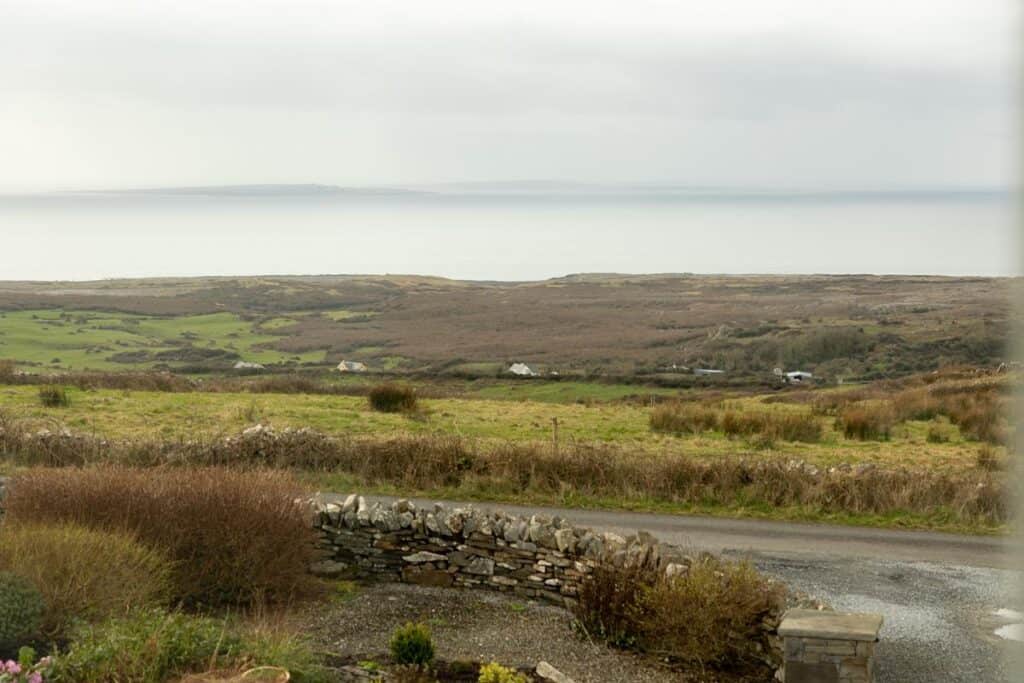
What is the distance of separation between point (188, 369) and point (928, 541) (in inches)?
1814

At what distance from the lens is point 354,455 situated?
64.9 ft

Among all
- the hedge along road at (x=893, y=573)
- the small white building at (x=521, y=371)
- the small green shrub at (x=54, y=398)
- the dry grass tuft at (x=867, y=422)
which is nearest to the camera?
the hedge along road at (x=893, y=573)

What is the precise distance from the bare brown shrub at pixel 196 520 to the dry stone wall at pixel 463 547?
4.15ft

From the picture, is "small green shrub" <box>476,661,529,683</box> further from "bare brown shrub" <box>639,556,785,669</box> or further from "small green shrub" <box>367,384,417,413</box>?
"small green shrub" <box>367,384,417,413</box>

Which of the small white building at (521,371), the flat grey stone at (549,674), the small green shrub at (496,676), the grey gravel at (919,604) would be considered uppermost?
the small green shrub at (496,676)

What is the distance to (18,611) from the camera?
9195 mm

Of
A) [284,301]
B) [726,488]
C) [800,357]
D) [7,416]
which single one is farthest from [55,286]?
[726,488]

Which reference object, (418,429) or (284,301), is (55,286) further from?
(418,429)

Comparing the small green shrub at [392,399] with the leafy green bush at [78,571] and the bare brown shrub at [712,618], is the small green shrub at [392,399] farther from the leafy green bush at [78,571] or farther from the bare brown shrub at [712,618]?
the leafy green bush at [78,571]

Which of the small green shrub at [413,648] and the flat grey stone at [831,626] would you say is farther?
the small green shrub at [413,648]

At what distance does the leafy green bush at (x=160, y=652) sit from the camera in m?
8.27

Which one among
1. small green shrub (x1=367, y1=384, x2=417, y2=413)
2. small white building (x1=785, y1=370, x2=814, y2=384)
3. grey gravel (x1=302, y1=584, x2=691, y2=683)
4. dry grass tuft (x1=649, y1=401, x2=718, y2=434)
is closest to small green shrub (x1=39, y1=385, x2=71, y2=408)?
small green shrub (x1=367, y1=384, x2=417, y2=413)

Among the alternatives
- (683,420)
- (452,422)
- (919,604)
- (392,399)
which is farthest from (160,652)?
(392,399)

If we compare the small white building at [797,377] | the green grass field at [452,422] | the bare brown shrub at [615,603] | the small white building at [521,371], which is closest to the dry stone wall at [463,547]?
the bare brown shrub at [615,603]
